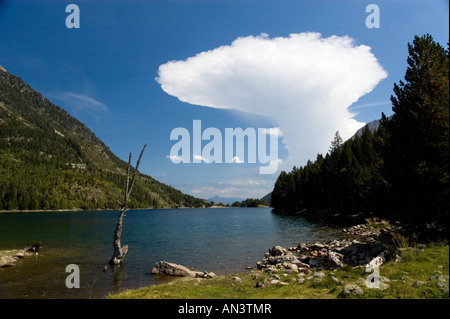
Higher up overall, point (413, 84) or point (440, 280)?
point (413, 84)

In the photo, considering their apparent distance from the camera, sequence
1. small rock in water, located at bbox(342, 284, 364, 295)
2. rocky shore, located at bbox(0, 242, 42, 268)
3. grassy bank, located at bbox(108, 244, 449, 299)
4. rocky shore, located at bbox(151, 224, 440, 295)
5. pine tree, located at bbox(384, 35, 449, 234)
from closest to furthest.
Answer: grassy bank, located at bbox(108, 244, 449, 299), small rock in water, located at bbox(342, 284, 364, 295), rocky shore, located at bbox(151, 224, 440, 295), pine tree, located at bbox(384, 35, 449, 234), rocky shore, located at bbox(0, 242, 42, 268)

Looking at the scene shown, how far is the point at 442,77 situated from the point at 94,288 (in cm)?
2847

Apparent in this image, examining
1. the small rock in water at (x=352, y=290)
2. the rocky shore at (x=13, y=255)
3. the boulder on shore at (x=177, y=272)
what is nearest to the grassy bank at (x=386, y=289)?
the small rock in water at (x=352, y=290)

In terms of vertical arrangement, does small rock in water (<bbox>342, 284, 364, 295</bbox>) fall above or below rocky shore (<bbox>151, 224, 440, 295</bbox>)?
above

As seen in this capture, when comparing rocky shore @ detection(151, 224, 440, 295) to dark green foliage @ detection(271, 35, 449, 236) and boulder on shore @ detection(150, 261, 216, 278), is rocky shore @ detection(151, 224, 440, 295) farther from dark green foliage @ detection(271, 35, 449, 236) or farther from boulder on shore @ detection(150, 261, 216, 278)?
dark green foliage @ detection(271, 35, 449, 236)

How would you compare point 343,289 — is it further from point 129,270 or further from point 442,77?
point 129,270

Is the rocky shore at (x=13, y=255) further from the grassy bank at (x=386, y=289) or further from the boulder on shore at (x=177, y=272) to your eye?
the grassy bank at (x=386, y=289)

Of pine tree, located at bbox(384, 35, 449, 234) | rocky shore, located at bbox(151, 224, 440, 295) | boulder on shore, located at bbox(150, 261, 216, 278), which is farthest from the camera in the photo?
boulder on shore, located at bbox(150, 261, 216, 278)

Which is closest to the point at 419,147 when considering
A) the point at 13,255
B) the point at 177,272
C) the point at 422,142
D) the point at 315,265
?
the point at 422,142

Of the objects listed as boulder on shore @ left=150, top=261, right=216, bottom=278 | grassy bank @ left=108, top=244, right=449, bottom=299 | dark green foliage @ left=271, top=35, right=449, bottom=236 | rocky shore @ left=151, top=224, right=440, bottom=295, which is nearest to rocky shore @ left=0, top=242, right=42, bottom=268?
boulder on shore @ left=150, top=261, right=216, bottom=278

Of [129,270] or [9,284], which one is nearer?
[9,284]

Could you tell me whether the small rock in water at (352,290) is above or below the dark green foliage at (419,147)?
below
